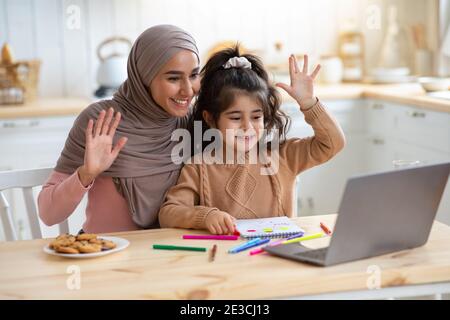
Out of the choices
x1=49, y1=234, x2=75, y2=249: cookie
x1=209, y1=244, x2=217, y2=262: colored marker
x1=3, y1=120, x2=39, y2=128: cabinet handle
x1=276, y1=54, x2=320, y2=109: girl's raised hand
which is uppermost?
x1=276, y1=54, x2=320, y2=109: girl's raised hand

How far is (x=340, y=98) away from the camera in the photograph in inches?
145

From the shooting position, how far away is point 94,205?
193 cm

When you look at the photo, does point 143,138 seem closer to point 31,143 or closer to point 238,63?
point 238,63

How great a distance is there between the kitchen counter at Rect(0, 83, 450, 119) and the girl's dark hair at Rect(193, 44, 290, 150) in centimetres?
124

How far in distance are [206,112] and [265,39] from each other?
231 cm

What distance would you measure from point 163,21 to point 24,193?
7.37 feet

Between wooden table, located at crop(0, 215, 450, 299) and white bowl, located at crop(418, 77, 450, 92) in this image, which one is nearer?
wooden table, located at crop(0, 215, 450, 299)

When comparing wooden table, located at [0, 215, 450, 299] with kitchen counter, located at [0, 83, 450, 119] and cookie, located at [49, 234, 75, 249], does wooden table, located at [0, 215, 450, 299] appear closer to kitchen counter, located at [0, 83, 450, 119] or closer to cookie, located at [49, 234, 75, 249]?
cookie, located at [49, 234, 75, 249]

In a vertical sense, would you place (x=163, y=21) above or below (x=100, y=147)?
above

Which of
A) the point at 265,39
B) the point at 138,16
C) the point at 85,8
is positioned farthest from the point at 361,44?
the point at 85,8

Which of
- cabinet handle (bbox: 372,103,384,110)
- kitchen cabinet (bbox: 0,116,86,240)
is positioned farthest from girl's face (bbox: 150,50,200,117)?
cabinet handle (bbox: 372,103,384,110)

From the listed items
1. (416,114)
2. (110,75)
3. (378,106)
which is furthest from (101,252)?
(378,106)

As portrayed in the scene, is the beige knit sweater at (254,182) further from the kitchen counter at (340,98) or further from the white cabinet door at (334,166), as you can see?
the white cabinet door at (334,166)

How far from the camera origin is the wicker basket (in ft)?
11.5
